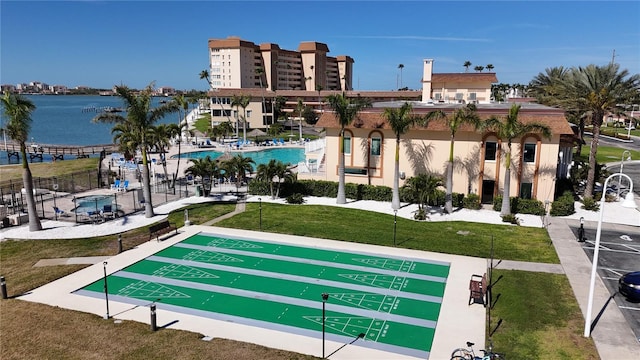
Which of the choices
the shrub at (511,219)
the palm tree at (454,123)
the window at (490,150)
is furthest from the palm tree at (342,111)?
the shrub at (511,219)

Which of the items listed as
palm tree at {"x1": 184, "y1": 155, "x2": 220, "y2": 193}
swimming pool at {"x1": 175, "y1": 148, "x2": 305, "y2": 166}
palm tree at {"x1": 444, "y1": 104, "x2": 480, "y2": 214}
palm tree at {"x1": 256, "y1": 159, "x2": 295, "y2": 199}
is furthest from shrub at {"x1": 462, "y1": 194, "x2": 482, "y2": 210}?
swimming pool at {"x1": 175, "y1": 148, "x2": 305, "y2": 166}

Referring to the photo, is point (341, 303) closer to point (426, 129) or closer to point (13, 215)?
A: point (426, 129)

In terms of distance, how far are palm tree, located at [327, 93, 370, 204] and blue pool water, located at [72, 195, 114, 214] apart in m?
16.7

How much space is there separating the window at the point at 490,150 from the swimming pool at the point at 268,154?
3245cm

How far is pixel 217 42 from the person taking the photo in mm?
132375

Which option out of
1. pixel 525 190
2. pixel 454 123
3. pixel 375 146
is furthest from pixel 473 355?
pixel 375 146

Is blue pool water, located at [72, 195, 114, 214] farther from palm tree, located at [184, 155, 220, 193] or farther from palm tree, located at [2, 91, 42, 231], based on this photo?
palm tree, located at [184, 155, 220, 193]

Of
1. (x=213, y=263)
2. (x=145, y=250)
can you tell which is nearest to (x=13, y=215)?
(x=145, y=250)

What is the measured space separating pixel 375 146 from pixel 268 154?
32863 mm

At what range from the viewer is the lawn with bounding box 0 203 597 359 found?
564 inches

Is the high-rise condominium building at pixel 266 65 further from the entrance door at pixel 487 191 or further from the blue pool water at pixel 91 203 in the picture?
the entrance door at pixel 487 191

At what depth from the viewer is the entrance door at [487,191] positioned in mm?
33000

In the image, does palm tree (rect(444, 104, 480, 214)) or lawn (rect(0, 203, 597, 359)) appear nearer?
lawn (rect(0, 203, 597, 359))

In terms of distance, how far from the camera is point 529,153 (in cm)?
3164
